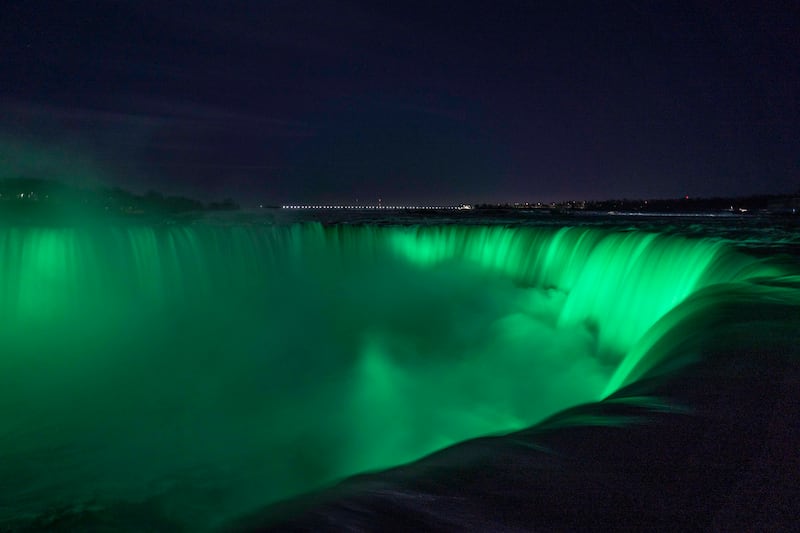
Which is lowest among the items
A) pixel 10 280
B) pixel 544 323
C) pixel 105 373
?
pixel 105 373

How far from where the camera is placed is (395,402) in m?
10.2

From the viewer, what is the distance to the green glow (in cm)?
803

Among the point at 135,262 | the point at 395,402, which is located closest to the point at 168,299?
the point at 135,262

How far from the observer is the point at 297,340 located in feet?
51.0

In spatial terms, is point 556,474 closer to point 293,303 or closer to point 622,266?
point 622,266

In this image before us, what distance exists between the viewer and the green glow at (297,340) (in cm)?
803

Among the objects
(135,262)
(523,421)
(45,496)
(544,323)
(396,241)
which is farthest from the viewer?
(396,241)

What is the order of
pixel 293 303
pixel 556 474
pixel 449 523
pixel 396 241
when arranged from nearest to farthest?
pixel 449 523, pixel 556 474, pixel 293 303, pixel 396 241

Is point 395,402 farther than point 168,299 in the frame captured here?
No

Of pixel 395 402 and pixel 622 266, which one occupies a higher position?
pixel 622 266

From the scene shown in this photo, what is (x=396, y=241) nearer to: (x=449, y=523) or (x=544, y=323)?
(x=544, y=323)

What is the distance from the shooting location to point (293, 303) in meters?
18.9

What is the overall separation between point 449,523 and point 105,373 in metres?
12.8

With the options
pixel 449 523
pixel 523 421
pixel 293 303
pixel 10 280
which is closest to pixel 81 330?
pixel 10 280
